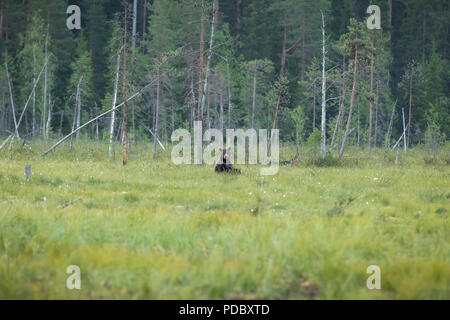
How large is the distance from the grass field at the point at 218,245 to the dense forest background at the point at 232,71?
25.2 meters

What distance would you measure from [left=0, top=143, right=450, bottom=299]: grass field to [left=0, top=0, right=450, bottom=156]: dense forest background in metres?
25.2

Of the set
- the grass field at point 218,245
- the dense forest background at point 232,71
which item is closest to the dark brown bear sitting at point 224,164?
the grass field at point 218,245

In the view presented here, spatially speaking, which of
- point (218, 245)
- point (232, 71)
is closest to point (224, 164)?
point (218, 245)

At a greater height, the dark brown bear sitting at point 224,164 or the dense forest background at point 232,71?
the dense forest background at point 232,71

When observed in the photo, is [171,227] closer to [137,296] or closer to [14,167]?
[137,296]

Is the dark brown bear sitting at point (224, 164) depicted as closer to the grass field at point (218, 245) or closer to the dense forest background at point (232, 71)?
the grass field at point (218, 245)

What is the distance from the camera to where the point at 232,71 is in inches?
1780

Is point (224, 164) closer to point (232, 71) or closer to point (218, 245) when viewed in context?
point (218, 245)

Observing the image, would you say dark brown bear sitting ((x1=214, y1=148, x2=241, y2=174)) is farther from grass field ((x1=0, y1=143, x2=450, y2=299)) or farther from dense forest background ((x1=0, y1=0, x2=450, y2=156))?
dense forest background ((x1=0, y1=0, x2=450, y2=156))

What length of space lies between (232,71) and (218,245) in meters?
40.1

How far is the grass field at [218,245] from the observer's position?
16.0ft

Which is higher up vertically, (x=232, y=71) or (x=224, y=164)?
(x=232, y=71)

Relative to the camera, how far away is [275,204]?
1061 centimetres
